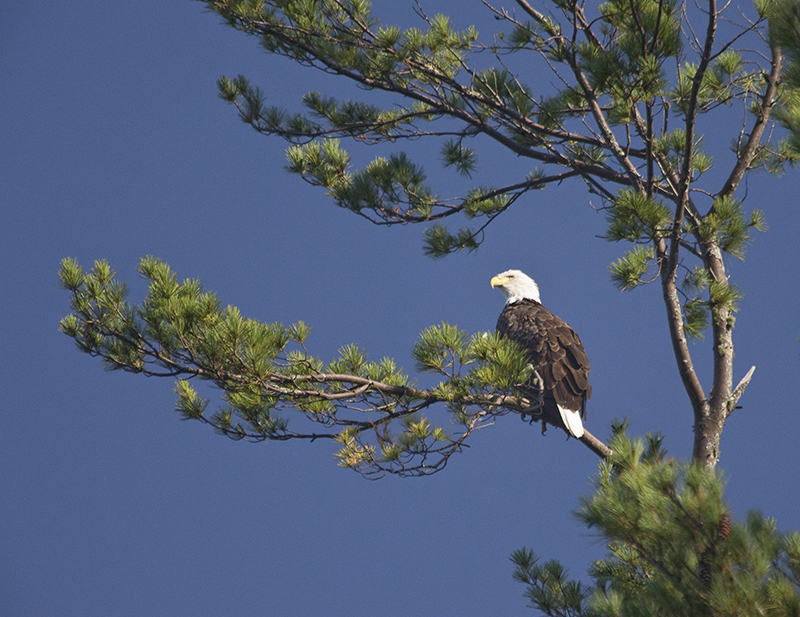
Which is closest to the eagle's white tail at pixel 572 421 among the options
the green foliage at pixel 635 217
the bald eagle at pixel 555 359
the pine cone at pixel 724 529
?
the bald eagle at pixel 555 359

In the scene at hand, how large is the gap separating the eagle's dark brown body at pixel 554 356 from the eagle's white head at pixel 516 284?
1.07 metres

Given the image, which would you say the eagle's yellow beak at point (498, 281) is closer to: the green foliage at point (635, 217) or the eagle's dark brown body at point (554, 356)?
the eagle's dark brown body at point (554, 356)

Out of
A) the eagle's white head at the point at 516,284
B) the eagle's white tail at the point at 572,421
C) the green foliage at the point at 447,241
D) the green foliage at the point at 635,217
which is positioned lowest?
the eagle's white tail at the point at 572,421

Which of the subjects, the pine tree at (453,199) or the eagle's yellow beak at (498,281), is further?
the eagle's yellow beak at (498,281)

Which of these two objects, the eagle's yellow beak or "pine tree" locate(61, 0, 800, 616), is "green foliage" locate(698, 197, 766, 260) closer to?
"pine tree" locate(61, 0, 800, 616)

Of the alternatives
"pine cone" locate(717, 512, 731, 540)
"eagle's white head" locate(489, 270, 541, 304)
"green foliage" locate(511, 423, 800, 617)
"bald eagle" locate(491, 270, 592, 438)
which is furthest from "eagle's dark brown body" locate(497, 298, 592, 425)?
"pine cone" locate(717, 512, 731, 540)

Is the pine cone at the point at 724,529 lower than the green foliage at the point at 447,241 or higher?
lower

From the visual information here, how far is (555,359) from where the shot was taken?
4.59m

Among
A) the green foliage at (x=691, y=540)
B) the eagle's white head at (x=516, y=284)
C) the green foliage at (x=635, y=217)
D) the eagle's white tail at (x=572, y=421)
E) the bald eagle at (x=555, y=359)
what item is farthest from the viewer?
the eagle's white head at (x=516, y=284)

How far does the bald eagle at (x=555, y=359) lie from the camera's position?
434 cm

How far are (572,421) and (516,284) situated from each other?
2.17 metres

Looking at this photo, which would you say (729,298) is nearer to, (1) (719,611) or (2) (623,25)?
(2) (623,25)

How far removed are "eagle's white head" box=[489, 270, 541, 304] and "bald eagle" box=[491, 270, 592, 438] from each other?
0.89 meters

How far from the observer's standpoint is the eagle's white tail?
414 cm
